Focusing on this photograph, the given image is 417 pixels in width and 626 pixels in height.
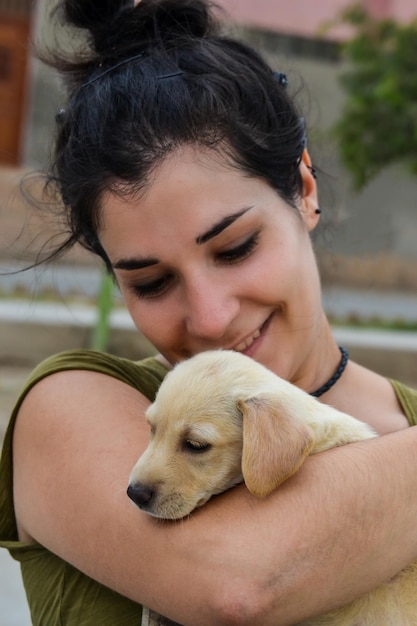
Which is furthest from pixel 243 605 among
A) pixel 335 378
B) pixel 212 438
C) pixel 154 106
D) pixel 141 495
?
pixel 154 106

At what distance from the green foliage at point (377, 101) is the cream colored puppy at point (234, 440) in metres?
9.47

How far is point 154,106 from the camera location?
84.3 inches

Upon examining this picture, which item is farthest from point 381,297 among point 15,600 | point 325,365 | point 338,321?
point 325,365

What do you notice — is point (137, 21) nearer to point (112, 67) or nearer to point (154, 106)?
Result: point (112, 67)

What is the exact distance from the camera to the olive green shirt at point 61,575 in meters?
1.97

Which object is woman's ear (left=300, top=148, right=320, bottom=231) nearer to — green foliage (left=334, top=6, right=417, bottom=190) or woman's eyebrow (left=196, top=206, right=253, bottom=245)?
woman's eyebrow (left=196, top=206, right=253, bottom=245)

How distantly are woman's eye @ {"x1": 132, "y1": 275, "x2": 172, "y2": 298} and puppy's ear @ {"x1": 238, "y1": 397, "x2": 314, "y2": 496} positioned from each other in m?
0.41

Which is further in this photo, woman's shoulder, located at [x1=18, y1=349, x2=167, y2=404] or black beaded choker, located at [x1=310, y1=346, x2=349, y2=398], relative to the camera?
black beaded choker, located at [x1=310, y1=346, x2=349, y2=398]

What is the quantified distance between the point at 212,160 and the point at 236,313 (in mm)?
365

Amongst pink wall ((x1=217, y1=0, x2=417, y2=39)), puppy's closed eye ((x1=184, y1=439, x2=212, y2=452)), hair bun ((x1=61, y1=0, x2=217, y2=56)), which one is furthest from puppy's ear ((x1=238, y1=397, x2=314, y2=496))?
pink wall ((x1=217, y1=0, x2=417, y2=39))

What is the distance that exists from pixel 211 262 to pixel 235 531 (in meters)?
0.66

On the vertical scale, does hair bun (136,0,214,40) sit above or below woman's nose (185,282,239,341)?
above

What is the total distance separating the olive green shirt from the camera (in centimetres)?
197

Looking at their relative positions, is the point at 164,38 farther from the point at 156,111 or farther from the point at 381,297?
the point at 381,297
